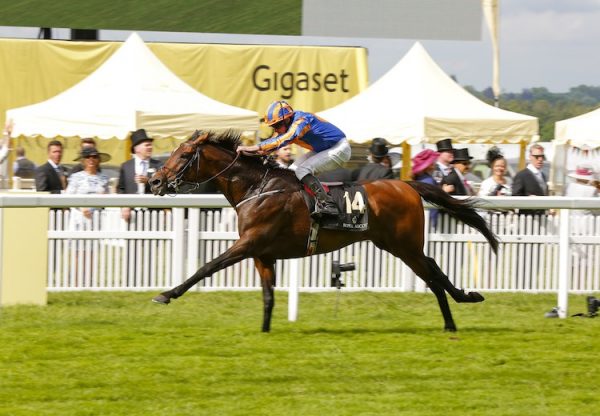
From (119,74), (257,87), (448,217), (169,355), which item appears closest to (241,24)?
(257,87)

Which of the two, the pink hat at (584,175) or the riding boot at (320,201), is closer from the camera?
the riding boot at (320,201)

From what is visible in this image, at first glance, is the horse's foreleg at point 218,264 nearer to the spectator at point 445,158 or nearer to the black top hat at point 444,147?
the spectator at point 445,158

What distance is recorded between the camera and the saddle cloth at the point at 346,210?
30.7 feet

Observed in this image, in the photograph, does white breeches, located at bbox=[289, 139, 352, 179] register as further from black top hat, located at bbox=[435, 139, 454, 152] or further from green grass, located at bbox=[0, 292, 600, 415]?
black top hat, located at bbox=[435, 139, 454, 152]

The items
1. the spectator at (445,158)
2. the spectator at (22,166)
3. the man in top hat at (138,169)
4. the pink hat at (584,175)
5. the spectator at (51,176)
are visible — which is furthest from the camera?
the spectator at (22,166)

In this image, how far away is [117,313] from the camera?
10.4 meters

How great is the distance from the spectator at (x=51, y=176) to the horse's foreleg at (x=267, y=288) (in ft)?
13.2

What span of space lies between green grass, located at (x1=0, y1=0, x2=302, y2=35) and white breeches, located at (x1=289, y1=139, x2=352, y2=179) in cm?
1423

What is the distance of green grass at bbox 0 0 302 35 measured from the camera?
75.0ft

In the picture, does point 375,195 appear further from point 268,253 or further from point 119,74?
point 119,74

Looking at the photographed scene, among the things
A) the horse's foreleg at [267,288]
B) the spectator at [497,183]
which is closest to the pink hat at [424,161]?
the spectator at [497,183]

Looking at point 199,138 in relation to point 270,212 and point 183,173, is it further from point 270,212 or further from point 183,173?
point 270,212

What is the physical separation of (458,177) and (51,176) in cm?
434

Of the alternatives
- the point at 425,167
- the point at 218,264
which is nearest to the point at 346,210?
the point at 218,264
